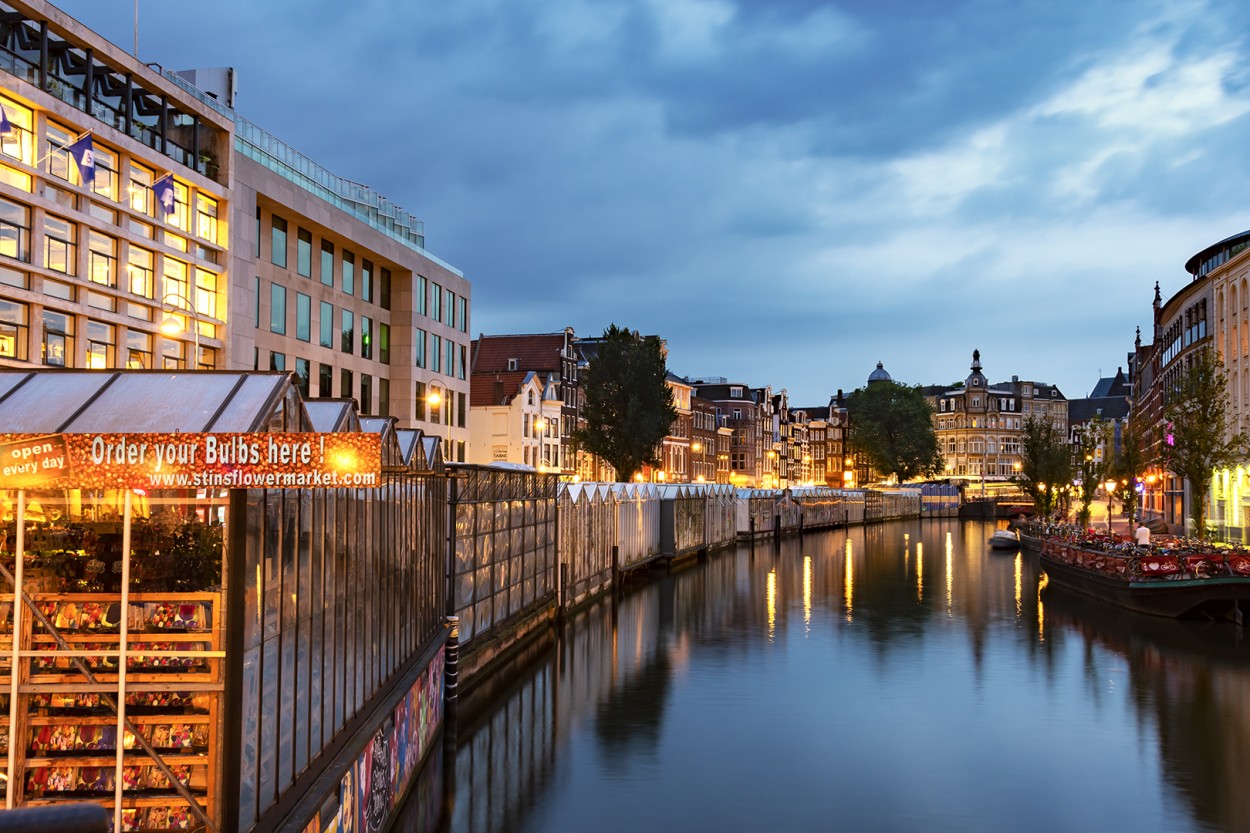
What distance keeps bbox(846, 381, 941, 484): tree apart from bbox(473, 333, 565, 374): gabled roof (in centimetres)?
7685

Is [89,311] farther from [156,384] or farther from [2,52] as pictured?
[156,384]

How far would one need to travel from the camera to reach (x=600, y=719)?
2477 cm

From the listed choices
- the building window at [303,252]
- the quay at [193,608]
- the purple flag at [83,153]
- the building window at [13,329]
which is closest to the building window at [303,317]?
the building window at [303,252]

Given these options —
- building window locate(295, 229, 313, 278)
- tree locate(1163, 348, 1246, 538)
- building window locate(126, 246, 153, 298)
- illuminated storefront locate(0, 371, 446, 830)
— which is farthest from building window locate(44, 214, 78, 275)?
tree locate(1163, 348, 1246, 538)

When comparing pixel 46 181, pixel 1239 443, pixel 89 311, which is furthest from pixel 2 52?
pixel 1239 443

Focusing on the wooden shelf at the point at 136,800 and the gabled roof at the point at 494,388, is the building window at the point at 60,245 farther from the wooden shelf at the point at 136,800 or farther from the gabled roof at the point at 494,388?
the gabled roof at the point at 494,388

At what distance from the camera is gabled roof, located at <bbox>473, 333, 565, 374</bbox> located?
331 feet

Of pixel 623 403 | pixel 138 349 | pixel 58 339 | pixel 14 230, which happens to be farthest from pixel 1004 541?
pixel 14 230

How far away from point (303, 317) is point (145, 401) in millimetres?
52434

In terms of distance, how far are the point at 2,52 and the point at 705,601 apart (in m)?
33.2

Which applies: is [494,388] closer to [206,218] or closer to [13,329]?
[206,218]

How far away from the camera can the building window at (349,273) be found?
6612 centimetres

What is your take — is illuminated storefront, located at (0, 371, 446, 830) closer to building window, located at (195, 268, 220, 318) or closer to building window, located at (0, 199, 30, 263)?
building window, located at (0, 199, 30, 263)

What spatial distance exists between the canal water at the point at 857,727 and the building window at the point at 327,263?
2864 cm
